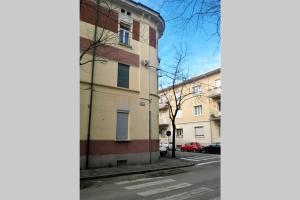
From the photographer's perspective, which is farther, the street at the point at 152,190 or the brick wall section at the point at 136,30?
the brick wall section at the point at 136,30

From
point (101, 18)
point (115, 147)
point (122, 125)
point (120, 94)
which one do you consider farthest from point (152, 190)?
point (101, 18)

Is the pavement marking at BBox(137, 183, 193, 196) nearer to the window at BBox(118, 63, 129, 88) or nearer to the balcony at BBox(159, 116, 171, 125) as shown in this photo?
the window at BBox(118, 63, 129, 88)

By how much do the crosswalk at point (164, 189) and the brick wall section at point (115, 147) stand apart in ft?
10.3

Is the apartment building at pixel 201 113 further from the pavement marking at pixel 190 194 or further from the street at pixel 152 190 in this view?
the pavement marking at pixel 190 194

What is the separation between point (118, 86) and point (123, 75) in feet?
2.38


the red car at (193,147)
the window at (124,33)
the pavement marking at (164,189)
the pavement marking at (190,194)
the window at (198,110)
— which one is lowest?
the red car at (193,147)

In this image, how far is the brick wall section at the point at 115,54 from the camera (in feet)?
37.6

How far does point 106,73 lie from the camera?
39.5ft

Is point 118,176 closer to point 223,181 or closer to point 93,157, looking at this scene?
point 93,157

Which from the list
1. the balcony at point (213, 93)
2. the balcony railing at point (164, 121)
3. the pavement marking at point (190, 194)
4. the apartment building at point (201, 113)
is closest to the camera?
the pavement marking at point (190, 194)

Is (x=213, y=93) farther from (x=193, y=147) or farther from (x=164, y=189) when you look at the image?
(x=164, y=189)

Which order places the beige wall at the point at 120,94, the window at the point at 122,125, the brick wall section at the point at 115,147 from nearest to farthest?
1. the brick wall section at the point at 115,147
2. the beige wall at the point at 120,94
3. the window at the point at 122,125

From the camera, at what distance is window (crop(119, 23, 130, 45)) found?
43.2ft

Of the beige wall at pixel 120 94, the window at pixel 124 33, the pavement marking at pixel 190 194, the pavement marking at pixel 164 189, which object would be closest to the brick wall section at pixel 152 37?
the beige wall at pixel 120 94
